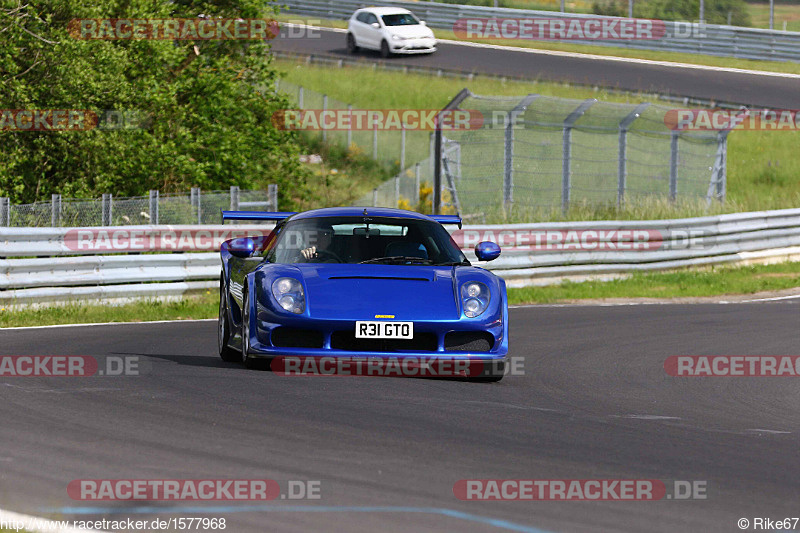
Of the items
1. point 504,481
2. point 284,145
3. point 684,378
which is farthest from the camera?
point 284,145

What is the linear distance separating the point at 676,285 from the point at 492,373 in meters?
11.5

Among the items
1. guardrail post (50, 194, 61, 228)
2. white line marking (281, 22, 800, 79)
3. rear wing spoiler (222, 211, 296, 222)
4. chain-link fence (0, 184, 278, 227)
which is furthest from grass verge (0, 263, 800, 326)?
white line marking (281, 22, 800, 79)

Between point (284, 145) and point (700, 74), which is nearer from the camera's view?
point (284, 145)

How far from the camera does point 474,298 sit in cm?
893

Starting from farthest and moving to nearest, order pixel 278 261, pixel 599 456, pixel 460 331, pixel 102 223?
pixel 102 223
pixel 278 261
pixel 460 331
pixel 599 456

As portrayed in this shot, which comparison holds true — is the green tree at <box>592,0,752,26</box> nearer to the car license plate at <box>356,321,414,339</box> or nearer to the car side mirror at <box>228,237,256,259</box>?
the car side mirror at <box>228,237,256,259</box>

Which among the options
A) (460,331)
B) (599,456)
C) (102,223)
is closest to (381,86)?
(102,223)

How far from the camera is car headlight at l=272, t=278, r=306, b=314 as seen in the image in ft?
28.6

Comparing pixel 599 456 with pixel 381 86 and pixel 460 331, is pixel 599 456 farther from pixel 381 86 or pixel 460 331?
pixel 381 86

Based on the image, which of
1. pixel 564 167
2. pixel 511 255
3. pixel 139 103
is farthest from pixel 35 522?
pixel 139 103

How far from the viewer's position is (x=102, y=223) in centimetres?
1722

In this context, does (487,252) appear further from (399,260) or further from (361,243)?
(361,243)

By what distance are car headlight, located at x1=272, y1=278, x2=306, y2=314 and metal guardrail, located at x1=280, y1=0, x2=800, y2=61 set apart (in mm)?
32212

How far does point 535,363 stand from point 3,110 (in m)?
12.4
